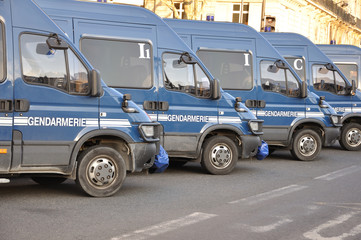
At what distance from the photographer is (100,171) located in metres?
8.77

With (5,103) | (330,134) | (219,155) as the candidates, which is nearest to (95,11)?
(5,103)

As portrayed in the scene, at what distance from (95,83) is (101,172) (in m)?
1.14

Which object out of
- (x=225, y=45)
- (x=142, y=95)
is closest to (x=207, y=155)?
(x=142, y=95)

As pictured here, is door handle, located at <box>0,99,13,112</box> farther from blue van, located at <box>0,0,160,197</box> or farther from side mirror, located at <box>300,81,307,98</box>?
side mirror, located at <box>300,81,307,98</box>

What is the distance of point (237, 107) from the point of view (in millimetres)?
11867

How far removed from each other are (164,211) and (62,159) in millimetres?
1497

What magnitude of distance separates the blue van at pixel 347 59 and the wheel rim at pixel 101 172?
38.7 ft

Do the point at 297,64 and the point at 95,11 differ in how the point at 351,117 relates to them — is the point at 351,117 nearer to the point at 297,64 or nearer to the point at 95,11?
the point at 297,64

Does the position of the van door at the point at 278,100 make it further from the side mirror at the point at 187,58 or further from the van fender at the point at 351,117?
the van fender at the point at 351,117

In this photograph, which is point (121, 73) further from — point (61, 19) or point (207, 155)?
point (207, 155)

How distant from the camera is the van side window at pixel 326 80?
17031mm

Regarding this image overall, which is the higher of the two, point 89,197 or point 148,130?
point 148,130

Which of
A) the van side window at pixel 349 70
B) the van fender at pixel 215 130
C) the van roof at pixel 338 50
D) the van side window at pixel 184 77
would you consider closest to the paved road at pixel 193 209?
the van fender at pixel 215 130

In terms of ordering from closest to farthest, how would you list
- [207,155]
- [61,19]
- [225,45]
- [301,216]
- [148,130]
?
[301,216], [148,130], [61,19], [207,155], [225,45]
